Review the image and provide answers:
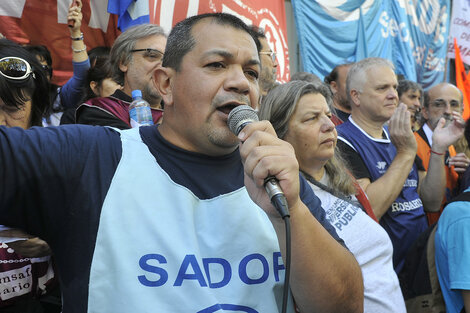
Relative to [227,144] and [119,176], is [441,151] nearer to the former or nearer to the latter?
[227,144]

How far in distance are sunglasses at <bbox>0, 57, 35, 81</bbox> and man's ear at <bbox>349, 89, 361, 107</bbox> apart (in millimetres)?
2480

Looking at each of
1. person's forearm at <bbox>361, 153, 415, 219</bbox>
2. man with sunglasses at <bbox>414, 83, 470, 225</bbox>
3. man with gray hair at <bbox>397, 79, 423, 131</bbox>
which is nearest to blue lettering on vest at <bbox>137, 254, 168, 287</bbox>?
person's forearm at <bbox>361, 153, 415, 219</bbox>

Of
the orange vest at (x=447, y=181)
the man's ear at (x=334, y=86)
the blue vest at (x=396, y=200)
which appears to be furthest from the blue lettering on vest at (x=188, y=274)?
the man's ear at (x=334, y=86)

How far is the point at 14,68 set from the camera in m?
1.71

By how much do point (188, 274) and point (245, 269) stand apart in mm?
151

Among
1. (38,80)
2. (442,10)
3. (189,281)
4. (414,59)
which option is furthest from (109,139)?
(442,10)

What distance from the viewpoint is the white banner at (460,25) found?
8556mm

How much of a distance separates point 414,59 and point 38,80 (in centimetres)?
736

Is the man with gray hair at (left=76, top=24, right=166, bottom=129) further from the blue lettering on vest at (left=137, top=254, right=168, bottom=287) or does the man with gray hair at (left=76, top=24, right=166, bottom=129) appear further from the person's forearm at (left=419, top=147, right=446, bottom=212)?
the person's forearm at (left=419, top=147, right=446, bottom=212)

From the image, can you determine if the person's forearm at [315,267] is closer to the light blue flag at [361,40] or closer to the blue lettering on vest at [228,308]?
the blue lettering on vest at [228,308]

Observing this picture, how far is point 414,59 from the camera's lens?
325 inches

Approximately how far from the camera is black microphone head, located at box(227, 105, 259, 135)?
4.04ft

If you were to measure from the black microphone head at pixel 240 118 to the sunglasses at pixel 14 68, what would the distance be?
2.78ft

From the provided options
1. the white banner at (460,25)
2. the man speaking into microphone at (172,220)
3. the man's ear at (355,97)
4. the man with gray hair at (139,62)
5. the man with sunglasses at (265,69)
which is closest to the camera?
the man speaking into microphone at (172,220)
